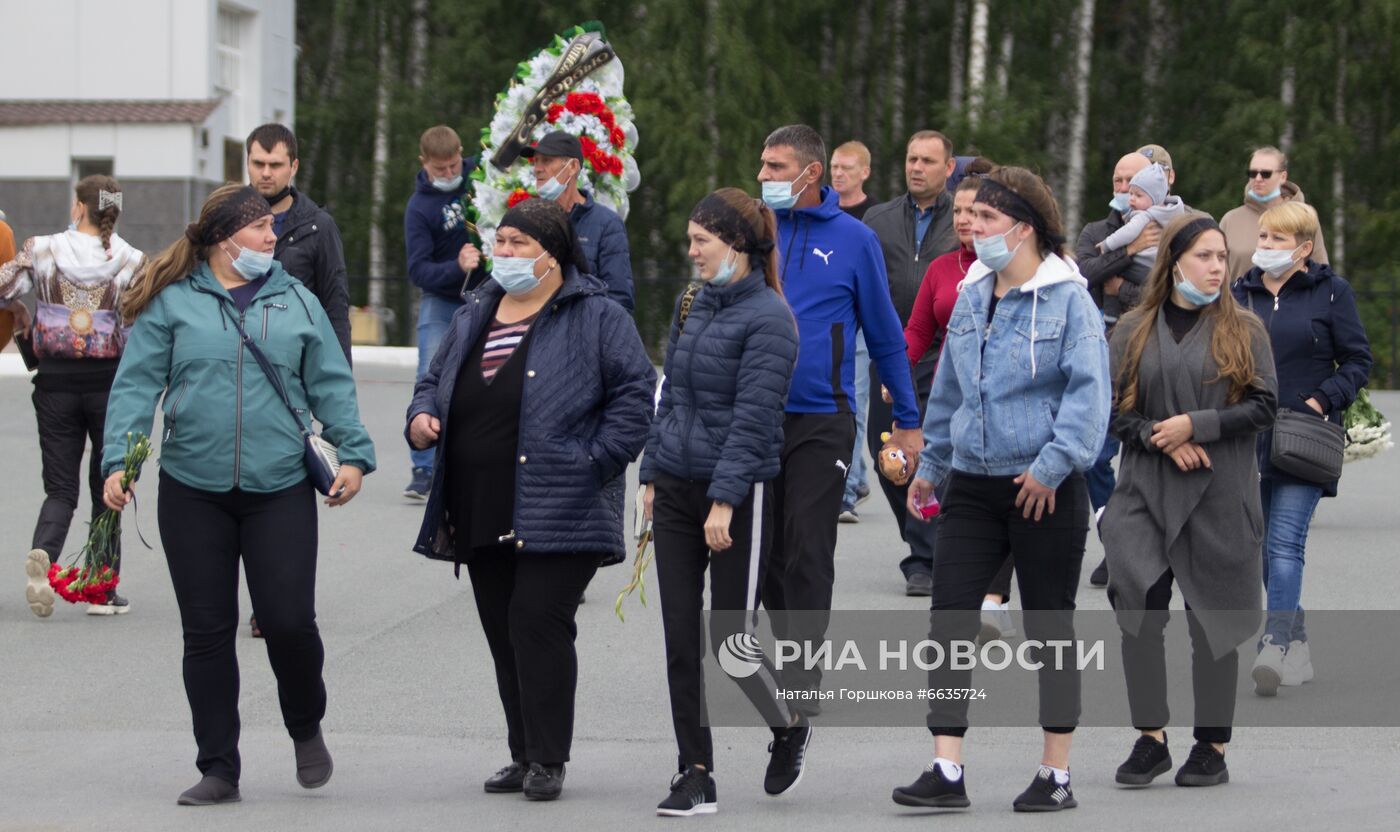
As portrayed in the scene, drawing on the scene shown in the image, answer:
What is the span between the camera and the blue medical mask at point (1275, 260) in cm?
799

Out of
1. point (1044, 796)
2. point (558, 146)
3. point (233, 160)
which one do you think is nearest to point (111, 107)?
point (233, 160)

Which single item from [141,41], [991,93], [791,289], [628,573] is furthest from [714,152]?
[791,289]

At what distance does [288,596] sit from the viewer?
249 inches

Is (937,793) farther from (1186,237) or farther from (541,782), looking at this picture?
(1186,237)

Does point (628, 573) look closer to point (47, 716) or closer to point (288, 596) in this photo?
point (47, 716)

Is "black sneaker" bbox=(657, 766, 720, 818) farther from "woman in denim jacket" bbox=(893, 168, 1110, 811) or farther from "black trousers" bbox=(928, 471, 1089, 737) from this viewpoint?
"black trousers" bbox=(928, 471, 1089, 737)

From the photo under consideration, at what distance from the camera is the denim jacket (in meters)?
6.06

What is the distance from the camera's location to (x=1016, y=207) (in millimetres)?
6215

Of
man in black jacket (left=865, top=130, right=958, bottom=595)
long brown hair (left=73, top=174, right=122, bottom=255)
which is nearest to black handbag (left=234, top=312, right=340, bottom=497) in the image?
long brown hair (left=73, top=174, right=122, bottom=255)

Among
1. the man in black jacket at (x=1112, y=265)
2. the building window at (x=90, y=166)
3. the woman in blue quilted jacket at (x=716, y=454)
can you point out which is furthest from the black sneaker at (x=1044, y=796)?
the building window at (x=90, y=166)

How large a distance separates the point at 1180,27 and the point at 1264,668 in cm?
2704

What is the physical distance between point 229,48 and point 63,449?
2304 cm

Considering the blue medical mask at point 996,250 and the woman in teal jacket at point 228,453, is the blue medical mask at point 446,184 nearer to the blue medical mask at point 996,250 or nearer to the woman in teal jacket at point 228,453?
the woman in teal jacket at point 228,453

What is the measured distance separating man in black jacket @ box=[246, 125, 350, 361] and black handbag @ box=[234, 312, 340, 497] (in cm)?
201
